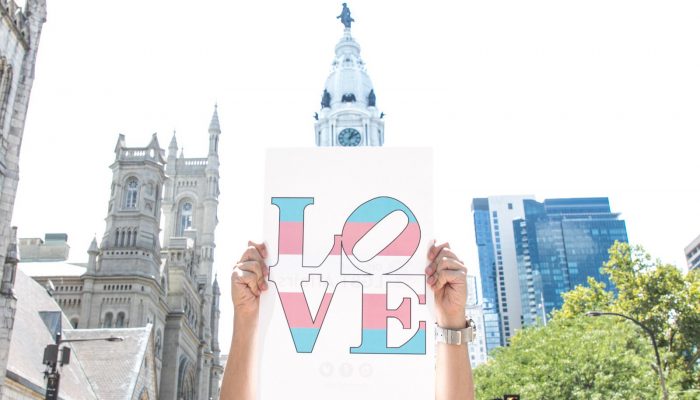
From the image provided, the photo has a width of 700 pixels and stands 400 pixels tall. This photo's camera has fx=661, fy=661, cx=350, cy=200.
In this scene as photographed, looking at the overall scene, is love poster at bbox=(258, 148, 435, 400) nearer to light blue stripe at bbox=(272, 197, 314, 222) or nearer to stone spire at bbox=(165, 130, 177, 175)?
light blue stripe at bbox=(272, 197, 314, 222)

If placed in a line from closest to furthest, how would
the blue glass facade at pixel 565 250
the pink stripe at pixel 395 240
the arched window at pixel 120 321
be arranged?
the pink stripe at pixel 395 240 → the arched window at pixel 120 321 → the blue glass facade at pixel 565 250

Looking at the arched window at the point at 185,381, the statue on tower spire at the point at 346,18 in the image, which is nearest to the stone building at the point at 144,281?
the arched window at the point at 185,381

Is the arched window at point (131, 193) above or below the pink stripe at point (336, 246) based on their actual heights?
above

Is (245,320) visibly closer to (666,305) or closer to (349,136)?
(666,305)

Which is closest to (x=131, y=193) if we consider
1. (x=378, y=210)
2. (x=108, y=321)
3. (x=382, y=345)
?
(x=108, y=321)

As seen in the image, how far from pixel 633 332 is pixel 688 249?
379ft

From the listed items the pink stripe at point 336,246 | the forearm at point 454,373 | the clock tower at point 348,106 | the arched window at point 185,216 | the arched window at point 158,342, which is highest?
the clock tower at point 348,106

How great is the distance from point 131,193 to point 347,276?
5851 centimetres

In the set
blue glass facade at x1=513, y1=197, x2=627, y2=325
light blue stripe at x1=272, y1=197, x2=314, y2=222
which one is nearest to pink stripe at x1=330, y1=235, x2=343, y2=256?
light blue stripe at x1=272, y1=197, x2=314, y2=222

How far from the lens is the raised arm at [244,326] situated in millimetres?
4336

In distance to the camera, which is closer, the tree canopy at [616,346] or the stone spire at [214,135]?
the tree canopy at [616,346]

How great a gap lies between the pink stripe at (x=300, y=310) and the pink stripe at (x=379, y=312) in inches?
10.1

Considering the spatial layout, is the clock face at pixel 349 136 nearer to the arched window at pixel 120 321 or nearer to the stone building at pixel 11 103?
the arched window at pixel 120 321

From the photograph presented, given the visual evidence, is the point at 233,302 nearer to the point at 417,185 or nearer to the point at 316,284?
the point at 316,284
